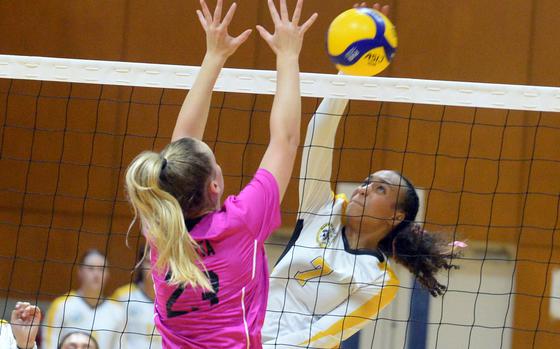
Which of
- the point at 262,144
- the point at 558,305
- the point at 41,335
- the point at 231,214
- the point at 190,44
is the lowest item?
the point at 41,335

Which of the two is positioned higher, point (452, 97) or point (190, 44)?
point (190, 44)

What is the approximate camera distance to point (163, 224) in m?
2.25

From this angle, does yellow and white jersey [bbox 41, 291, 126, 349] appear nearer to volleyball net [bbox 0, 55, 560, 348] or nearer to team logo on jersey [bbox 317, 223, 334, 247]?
volleyball net [bbox 0, 55, 560, 348]

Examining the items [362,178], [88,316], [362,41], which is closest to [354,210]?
[362,41]

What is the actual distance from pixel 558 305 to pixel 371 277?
123 inches

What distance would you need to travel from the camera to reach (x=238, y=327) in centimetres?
236

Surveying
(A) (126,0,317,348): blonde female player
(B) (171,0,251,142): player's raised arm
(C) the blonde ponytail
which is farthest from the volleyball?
(C) the blonde ponytail

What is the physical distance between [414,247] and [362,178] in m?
2.70

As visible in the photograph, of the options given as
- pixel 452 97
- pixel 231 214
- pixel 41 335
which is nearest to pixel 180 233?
pixel 231 214

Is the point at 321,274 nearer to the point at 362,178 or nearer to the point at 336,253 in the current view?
the point at 336,253

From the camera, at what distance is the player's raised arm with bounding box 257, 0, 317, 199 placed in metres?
2.46

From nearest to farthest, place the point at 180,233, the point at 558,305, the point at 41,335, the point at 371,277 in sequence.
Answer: the point at 180,233, the point at 371,277, the point at 41,335, the point at 558,305

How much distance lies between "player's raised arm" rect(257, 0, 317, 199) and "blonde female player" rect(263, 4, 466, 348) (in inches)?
Result: 56.6

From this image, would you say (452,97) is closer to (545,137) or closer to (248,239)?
(248,239)
